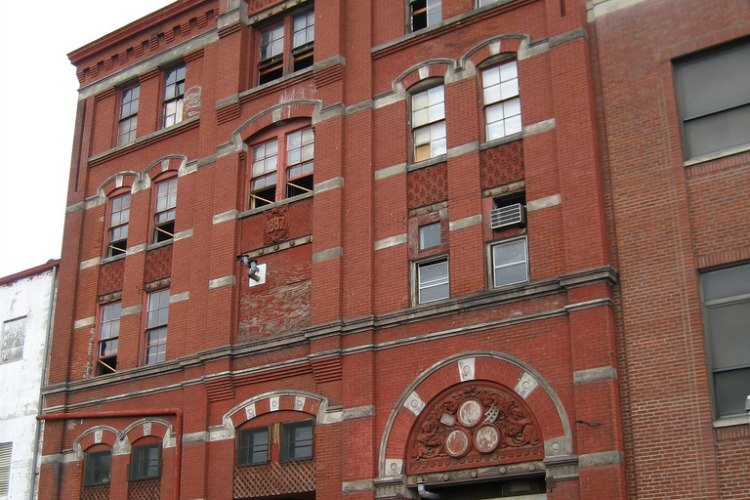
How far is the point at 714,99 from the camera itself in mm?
21125

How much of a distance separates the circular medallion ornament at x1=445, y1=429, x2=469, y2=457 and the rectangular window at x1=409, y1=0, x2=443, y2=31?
34.1 feet

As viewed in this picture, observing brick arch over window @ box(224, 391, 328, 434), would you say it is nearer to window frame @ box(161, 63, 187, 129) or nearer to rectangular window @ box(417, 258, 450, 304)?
rectangular window @ box(417, 258, 450, 304)

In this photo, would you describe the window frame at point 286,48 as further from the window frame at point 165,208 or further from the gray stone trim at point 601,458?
the gray stone trim at point 601,458

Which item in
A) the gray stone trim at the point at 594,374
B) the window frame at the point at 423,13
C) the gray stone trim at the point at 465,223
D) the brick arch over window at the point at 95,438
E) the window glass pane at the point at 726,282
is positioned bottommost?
the gray stone trim at the point at 594,374

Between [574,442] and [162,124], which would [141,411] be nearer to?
[162,124]

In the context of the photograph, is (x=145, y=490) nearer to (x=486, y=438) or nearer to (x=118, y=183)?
(x=118, y=183)

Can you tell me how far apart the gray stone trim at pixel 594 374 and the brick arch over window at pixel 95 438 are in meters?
13.7

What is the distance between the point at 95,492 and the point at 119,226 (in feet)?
26.2

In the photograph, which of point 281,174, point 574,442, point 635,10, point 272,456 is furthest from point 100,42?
point 574,442

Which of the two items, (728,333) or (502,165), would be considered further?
(502,165)

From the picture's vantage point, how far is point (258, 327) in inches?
1038

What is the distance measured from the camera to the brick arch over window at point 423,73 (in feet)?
82.3

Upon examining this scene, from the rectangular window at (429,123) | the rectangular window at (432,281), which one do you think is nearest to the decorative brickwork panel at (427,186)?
the rectangular window at (429,123)

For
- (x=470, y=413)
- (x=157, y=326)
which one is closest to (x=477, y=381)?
(x=470, y=413)
